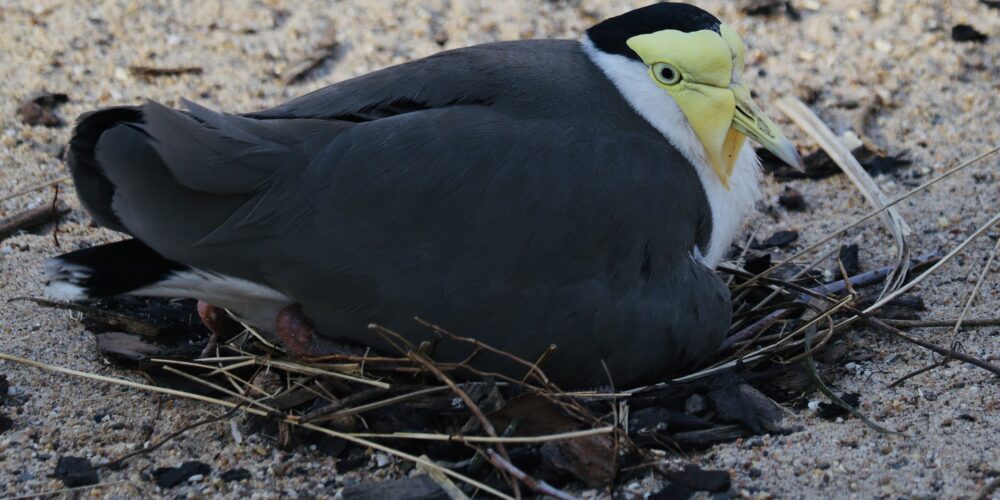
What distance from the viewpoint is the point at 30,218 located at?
4.71m

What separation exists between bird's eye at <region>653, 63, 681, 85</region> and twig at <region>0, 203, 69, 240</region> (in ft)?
7.58

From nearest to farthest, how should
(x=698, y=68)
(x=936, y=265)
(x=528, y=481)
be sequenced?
(x=528, y=481) < (x=698, y=68) < (x=936, y=265)

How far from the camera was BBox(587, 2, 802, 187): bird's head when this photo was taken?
399 centimetres

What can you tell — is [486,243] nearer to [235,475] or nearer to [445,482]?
[445,482]

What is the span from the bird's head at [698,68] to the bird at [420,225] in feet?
0.98

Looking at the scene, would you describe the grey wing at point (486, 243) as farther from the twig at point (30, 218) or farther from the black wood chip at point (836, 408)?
the twig at point (30, 218)

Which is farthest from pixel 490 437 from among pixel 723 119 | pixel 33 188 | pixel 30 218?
pixel 33 188

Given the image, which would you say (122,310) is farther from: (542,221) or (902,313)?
(902,313)

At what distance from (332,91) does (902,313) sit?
2100 millimetres

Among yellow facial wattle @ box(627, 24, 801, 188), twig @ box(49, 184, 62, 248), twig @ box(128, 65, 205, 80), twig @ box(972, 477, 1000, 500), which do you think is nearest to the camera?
twig @ box(972, 477, 1000, 500)

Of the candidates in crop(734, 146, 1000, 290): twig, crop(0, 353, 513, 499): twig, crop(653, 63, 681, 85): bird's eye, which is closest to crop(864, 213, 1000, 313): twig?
crop(734, 146, 1000, 290): twig

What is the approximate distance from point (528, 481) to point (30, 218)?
251 centimetres

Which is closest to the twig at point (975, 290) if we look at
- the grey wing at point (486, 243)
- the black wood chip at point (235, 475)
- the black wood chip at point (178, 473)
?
the grey wing at point (486, 243)

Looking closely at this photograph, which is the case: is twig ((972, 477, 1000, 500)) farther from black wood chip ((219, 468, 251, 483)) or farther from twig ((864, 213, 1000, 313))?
black wood chip ((219, 468, 251, 483))
